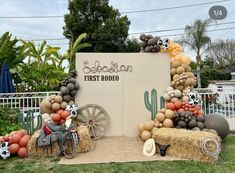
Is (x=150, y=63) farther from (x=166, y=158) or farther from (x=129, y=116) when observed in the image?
(x=166, y=158)

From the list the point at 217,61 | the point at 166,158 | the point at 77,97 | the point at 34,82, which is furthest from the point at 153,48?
the point at 217,61

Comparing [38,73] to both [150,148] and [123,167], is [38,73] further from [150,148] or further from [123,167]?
[123,167]

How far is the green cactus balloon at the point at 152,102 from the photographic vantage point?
7131 mm

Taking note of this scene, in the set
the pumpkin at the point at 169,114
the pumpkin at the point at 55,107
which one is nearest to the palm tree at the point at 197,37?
the pumpkin at the point at 169,114

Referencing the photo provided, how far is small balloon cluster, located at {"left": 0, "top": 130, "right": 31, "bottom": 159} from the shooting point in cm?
548

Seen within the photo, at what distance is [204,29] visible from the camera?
23297 millimetres

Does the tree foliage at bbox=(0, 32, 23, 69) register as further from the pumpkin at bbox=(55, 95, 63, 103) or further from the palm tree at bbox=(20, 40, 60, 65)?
the pumpkin at bbox=(55, 95, 63, 103)

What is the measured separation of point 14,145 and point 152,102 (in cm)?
355

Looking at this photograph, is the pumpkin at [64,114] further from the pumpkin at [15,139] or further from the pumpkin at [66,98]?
the pumpkin at [15,139]

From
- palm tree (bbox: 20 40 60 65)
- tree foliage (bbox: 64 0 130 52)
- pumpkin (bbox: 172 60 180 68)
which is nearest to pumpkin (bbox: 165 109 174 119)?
pumpkin (bbox: 172 60 180 68)

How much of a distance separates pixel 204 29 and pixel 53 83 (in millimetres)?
14836

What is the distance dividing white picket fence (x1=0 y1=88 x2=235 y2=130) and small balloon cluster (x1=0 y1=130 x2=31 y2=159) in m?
2.52

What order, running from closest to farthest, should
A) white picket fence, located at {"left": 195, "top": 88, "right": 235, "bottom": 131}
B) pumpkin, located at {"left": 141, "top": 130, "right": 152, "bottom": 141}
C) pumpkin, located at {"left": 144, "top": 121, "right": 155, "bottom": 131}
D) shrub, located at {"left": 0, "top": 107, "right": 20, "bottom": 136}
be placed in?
pumpkin, located at {"left": 141, "top": 130, "right": 152, "bottom": 141} < pumpkin, located at {"left": 144, "top": 121, "right": 155, "bottom": 131} < shrub, located at {"left": 0, "top": 107, "right": 20, "bottom": 136} < white picket fence, located at {"left": 195, "top": 88, "right": 235, "bottom": 131}

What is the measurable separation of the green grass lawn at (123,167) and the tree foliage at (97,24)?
17606 millimetres
